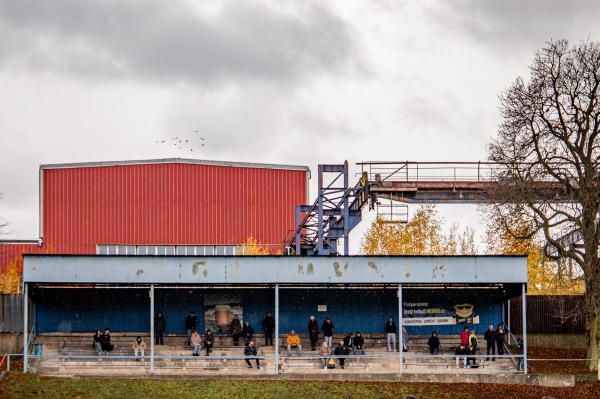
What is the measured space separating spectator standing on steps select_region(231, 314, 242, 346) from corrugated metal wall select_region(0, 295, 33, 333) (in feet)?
32.7

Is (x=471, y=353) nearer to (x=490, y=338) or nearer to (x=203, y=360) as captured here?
(x=490, y=338)

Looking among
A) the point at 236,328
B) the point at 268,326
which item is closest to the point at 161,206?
the point at 236,328

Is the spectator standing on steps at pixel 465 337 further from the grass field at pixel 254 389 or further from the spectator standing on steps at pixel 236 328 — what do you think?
the spectator standing on steps at pixel 236 328

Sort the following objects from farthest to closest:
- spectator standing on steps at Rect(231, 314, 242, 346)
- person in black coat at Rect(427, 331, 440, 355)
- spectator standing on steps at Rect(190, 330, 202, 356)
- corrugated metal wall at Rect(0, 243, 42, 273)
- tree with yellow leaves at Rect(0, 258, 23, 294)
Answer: corrugated metal wall at Rect(0, 243, 42, 273)
tree with yellow leaves at Rect(0, 258, 23, 294)
spectator standing on steps at Rect(231, 314, 242, 346)
person in black coat at Rect(427, 331, 440, 355)
spectator standing on steps at Rect(190, 330, 202, 356)

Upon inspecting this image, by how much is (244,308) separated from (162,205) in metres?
30.6

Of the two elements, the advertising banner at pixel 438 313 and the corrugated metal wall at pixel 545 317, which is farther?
the corrugated metal wall at pixel 545 317

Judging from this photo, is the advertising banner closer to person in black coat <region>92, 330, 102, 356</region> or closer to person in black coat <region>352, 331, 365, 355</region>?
person in black coat <region>352, 331, 365, 355</region>

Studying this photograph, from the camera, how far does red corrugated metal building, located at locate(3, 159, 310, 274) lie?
74938 mm

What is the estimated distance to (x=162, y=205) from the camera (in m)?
75.6

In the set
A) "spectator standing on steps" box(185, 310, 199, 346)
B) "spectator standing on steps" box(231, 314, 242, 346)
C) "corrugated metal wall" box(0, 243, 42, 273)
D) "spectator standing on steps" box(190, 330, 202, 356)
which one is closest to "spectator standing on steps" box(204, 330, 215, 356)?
"spectator standing on steps" box(190, 330, 202, 356)

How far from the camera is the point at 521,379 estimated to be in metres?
40.8

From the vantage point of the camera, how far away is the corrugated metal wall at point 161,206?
7494 cm

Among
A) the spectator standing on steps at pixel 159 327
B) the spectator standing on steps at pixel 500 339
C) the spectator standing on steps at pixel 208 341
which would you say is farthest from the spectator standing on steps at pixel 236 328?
the spectator standing on steps at pixel 500 339

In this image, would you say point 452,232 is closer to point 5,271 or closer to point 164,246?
point 164,246
